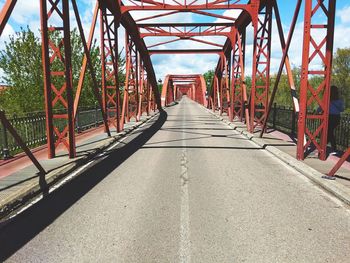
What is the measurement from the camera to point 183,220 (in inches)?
184

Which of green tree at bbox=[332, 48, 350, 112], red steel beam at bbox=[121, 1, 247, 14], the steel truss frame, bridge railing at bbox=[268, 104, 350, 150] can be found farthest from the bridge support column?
green tree at bbox=[332, 48, 350, 112]

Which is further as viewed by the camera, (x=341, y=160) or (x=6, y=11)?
(x=341, y=160)

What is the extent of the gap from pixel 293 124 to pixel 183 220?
11.4 m

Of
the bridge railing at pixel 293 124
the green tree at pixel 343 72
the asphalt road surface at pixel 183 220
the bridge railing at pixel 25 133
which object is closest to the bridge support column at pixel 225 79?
the bridge railing at pixel 293 124

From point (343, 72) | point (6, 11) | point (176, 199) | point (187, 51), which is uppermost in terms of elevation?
point (187, 51)

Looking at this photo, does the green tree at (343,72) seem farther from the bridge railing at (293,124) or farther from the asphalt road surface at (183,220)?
the asphalt road surface at (183,220)

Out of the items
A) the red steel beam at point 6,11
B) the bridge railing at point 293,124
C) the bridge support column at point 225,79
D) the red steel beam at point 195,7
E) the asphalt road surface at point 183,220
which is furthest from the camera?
the bridge support column at point 225,79

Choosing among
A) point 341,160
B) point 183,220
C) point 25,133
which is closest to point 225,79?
point 25,133

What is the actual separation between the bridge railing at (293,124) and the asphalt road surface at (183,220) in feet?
12.0

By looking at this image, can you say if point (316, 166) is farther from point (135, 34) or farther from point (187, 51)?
point (187, 51)

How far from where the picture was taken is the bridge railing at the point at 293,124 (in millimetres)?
10273

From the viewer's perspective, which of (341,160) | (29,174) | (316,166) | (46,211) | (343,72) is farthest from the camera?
(343,72)

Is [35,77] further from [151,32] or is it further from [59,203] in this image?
[59,203]

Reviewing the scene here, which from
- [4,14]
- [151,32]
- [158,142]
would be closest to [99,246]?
[4,14]
